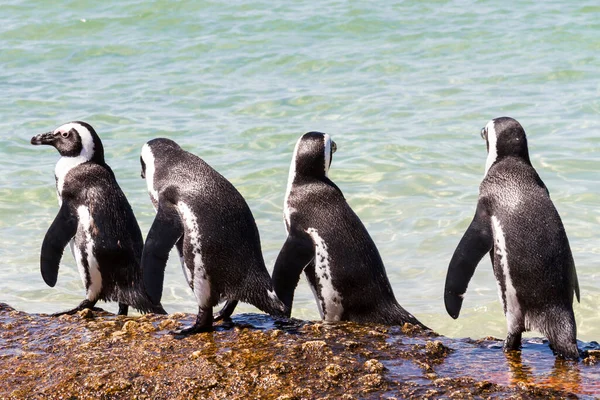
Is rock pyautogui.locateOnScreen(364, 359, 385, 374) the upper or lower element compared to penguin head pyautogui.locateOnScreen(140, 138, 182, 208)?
lower

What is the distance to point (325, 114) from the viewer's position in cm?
1091

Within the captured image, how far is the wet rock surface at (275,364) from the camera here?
363 centimetres

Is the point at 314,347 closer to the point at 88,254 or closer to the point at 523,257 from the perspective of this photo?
the point at 523,257

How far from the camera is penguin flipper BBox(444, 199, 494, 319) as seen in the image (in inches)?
169

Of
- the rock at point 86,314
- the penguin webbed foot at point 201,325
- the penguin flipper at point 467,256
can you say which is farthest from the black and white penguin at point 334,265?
the rock at point 86,314

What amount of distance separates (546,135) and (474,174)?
49.5 inches

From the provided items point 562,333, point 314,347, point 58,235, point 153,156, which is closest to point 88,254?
point 58,235

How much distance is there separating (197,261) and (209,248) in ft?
0.28

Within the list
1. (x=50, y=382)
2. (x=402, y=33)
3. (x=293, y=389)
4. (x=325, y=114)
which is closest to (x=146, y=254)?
(x=50, y=382)

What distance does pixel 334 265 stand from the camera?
4645 millimetres

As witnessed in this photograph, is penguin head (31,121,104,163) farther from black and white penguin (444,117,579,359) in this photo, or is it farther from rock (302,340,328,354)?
black and white penguin (444,117,579,359)

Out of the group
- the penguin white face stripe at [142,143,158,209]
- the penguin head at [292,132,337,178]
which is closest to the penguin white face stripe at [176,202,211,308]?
the penguin white face stripe at [142,143,158,209]

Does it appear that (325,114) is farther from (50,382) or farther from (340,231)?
(50,382)

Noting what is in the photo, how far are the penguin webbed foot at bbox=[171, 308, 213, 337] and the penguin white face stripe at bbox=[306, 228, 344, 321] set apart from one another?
621 mm
